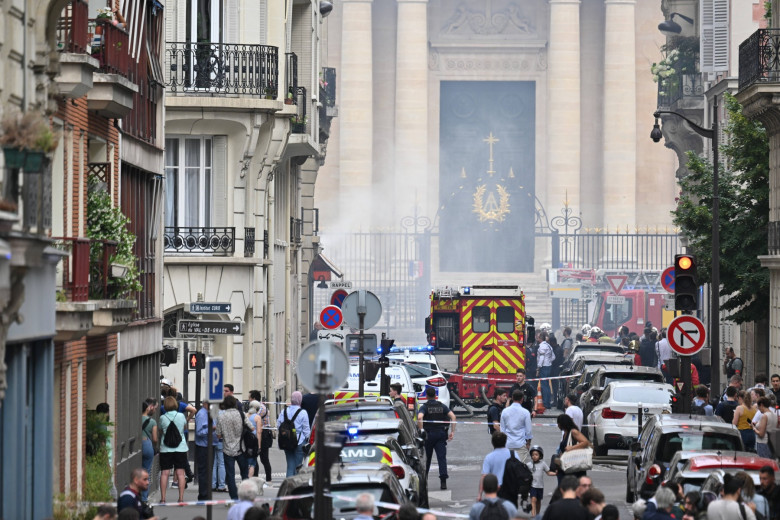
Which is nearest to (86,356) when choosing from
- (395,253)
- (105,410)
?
(105,410)

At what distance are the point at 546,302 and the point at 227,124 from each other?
35628 mm

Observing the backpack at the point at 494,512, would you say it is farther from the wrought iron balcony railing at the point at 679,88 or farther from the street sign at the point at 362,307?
the wrought iron balcony railing at the point at 679,88

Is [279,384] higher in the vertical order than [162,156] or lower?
lower

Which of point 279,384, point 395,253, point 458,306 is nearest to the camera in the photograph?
point 279,384

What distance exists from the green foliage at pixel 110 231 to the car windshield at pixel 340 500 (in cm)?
534

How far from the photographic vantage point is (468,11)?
232 feet

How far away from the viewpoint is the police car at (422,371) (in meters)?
34.4

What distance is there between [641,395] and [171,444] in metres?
8.10

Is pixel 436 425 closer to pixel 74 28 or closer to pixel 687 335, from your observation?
pixel 687 335

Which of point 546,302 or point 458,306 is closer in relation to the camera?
point 458,306

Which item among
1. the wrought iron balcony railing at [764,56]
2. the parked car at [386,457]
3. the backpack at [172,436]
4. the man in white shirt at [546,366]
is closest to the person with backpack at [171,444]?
the backpack at [172,436]

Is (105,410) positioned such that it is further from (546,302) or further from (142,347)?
(546,302)

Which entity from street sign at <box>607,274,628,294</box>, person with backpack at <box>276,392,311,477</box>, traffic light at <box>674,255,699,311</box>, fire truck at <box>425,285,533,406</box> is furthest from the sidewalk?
street sign at <box>607,274,628,294</box>

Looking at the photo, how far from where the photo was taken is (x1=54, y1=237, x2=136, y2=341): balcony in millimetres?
18188
